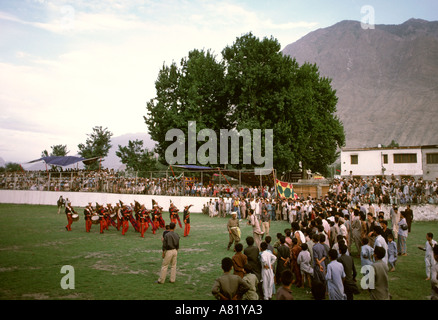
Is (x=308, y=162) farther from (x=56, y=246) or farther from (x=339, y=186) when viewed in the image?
(x=56, y=246)

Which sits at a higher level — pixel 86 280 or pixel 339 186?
pixel 339 186

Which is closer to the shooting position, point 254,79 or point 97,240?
point 97,240

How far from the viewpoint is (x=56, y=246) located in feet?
47.1

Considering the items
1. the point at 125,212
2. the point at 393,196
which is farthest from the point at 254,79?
the point at 125,212

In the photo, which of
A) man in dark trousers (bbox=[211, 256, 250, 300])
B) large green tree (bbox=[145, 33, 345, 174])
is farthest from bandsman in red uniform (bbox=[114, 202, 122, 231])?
large green tree (bbox=[145, 33, 345, 174])

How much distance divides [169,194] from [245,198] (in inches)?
372

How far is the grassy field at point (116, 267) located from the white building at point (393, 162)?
26016 millimetres

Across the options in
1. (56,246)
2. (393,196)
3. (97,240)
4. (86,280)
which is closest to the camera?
(86,280)

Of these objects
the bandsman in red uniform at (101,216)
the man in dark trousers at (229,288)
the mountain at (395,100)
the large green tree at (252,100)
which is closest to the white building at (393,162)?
the large green tree at (252,100)

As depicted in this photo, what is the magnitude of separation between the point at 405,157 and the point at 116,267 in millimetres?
42847

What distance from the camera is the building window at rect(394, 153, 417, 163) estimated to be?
133 feet

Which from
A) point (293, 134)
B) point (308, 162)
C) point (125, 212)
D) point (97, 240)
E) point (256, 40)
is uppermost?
point (256, 40)

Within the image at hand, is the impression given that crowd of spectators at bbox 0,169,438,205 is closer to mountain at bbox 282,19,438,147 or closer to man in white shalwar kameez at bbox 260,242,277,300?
man in white shalwar kameez at bbox 260,242,277,300

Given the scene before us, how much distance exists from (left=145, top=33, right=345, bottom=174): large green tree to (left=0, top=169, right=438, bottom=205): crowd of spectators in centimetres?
721
